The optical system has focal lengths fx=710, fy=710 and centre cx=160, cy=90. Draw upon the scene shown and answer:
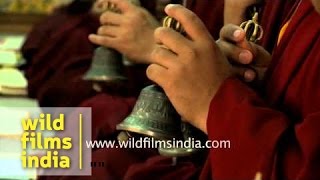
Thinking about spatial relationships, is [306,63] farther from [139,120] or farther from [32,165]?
[32,165]

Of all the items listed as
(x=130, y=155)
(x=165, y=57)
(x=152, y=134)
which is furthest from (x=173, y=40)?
(x=130, y=155)

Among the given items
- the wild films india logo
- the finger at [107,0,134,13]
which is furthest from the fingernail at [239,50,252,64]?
the finger at [107,0,134,13]

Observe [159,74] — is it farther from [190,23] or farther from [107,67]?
[107,67]

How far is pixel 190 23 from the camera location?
2.93 ft

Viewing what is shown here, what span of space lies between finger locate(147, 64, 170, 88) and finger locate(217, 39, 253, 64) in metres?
0.08

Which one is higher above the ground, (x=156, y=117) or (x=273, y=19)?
(x=273, y=19)

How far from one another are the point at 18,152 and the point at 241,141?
32.3 inches

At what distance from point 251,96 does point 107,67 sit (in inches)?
21.1

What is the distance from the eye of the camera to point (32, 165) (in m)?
1.29

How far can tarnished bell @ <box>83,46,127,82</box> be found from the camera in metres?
1.36

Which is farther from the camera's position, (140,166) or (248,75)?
(140,166)

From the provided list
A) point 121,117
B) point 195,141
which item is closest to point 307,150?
point 195,141

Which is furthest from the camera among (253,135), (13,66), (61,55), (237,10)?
(13,66)

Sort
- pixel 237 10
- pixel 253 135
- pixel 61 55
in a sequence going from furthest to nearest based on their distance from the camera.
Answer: pixel 61 55, pixel 237 10, pixel 253 135
